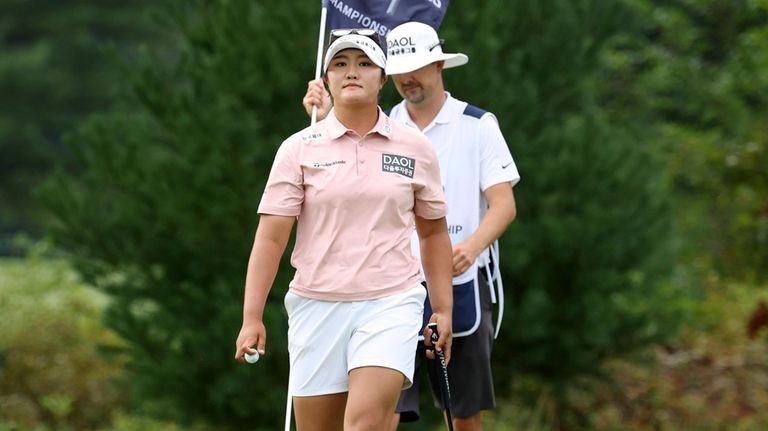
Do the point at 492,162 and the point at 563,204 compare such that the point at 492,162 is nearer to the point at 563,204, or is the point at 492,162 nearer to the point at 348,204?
the point at 348,204

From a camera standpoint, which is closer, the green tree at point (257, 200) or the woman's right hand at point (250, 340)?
the woman's right hand at point (250, 340)

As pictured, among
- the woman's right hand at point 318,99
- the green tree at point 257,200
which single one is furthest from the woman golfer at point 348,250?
the green tree at point 257,200

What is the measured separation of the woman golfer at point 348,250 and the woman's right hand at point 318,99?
1.77 feet

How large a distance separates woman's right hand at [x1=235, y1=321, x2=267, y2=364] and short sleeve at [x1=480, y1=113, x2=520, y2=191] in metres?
1.37

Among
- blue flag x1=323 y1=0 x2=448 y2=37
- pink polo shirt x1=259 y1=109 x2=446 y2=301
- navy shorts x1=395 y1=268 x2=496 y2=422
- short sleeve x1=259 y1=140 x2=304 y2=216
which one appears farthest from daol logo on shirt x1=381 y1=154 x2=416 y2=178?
blue flag x1=323 y1=0 x2=448 y2=37

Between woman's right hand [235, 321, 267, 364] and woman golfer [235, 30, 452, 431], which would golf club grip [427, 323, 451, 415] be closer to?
woman golfer [235, 30, 452, 431]

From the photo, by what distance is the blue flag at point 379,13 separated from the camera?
20.5 ft

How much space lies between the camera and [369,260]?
491 centimetres

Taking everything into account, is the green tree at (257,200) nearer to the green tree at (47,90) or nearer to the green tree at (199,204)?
the green tree at (199,204)

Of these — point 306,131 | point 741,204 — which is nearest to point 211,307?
point 306,131

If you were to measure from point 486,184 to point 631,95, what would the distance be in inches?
380

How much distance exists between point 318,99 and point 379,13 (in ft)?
2.68

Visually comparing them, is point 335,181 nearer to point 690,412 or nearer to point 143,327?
point 143,327

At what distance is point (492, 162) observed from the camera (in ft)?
19.3
